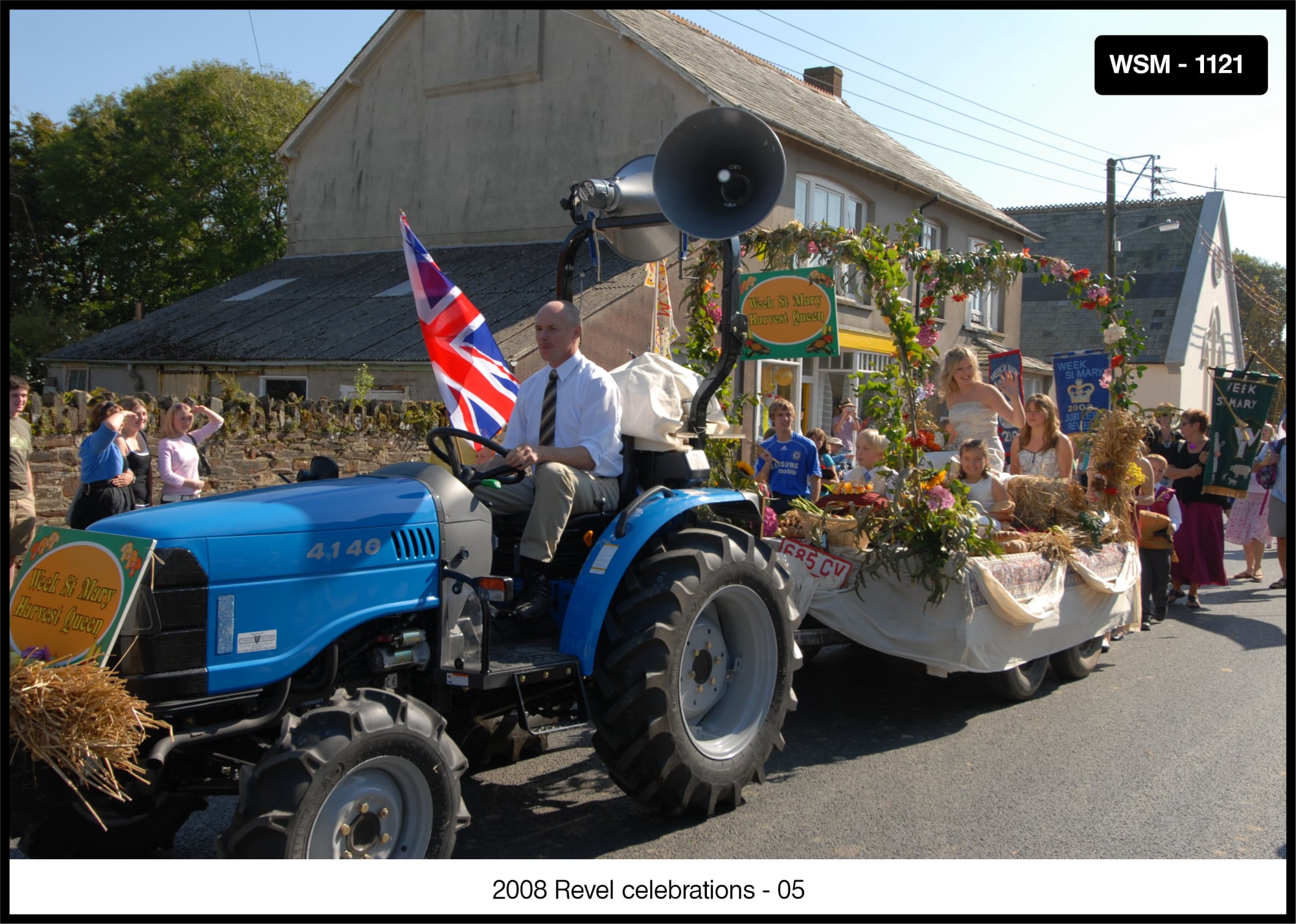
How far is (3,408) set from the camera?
303 cm

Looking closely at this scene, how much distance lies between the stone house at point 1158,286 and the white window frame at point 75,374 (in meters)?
24.2

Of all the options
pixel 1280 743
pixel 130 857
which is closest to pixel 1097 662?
pixel 1280 743

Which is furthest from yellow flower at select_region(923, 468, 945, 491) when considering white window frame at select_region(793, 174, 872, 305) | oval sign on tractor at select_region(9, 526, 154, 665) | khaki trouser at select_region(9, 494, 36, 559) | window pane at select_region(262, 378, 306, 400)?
window pane at select_region(262, 378, 306, 400)

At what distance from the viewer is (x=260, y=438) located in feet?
32.4

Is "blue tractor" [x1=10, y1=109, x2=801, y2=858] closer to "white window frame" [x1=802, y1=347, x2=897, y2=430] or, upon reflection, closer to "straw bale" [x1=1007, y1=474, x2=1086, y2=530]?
"straw bale" [x1=1007, y1=474, x2=1086, y2=530]

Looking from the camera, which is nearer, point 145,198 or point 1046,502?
point 1046,502

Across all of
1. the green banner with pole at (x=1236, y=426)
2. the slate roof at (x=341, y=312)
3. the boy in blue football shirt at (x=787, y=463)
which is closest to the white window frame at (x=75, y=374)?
the slate roof at (x=341, y=312)

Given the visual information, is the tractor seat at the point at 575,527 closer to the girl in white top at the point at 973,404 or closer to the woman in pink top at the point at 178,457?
the girl in white top at the point at 973,404

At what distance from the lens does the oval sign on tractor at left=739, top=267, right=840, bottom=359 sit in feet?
27.2

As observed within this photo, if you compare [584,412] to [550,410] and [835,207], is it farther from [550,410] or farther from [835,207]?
[835,207]

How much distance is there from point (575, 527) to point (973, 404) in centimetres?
400

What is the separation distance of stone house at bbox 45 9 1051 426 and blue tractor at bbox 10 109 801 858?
878 centimetres

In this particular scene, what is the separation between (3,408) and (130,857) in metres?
1.53

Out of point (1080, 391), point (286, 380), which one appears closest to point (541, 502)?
point (1080, 391)
